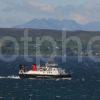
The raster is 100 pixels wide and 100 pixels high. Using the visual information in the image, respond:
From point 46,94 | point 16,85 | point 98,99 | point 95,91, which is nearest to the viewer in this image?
point 98,99

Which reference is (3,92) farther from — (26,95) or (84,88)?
(84,88)

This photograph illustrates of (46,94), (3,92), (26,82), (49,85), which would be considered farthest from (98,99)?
(26,82)

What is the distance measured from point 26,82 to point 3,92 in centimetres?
3443

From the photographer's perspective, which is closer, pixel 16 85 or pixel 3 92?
pixel 3 92

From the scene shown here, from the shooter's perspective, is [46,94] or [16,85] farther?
[16,85]

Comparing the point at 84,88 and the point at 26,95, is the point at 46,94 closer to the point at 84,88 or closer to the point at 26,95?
the point at 26,95

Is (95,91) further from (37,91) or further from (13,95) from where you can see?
(13,95)

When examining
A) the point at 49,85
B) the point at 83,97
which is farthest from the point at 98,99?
the point at 49,85

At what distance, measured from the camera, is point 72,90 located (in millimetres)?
173500

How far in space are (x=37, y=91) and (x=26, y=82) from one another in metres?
29.6

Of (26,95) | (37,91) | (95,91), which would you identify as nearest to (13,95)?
(26,95)

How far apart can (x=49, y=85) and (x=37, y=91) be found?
19254 millimetres

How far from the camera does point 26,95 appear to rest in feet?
515

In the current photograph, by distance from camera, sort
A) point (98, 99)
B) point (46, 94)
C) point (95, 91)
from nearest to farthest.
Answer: point (98, 99) < point (46, 94) < point (95, 91)
